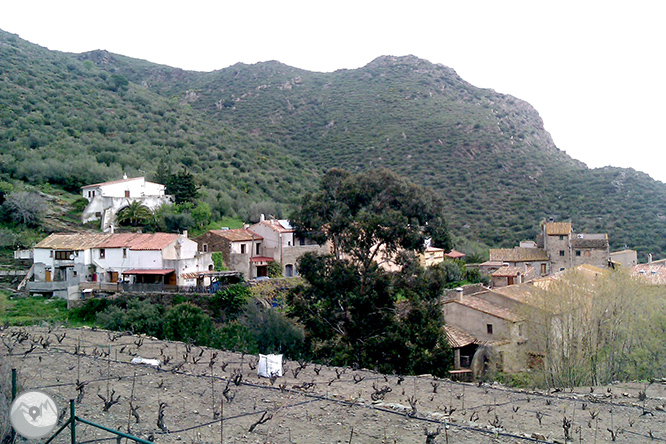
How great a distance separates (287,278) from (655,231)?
35222mm

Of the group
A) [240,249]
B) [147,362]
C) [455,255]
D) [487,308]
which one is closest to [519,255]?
[455,255]

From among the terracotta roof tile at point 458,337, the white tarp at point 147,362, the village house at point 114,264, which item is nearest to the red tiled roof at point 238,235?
the village house at point 114,264

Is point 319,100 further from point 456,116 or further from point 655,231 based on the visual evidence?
point 655,231

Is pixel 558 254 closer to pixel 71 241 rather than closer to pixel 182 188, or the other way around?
pixel 182 188

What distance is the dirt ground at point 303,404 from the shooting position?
8586mm

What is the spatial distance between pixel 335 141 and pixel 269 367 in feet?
215

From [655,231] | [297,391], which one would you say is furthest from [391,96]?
[297,391]

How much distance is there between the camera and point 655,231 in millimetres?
49531

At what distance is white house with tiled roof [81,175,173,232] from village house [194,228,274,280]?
7026 millimetres

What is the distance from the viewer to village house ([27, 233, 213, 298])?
30.7 m

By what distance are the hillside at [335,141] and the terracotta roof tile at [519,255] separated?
8.17m

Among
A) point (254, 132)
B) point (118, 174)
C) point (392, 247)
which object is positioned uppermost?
point (254, 132)

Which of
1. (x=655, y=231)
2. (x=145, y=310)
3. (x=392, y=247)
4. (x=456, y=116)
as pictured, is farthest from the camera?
(x=456, y=116)

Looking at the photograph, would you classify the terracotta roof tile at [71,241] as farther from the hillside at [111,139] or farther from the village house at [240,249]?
the hillside at [111,139]
